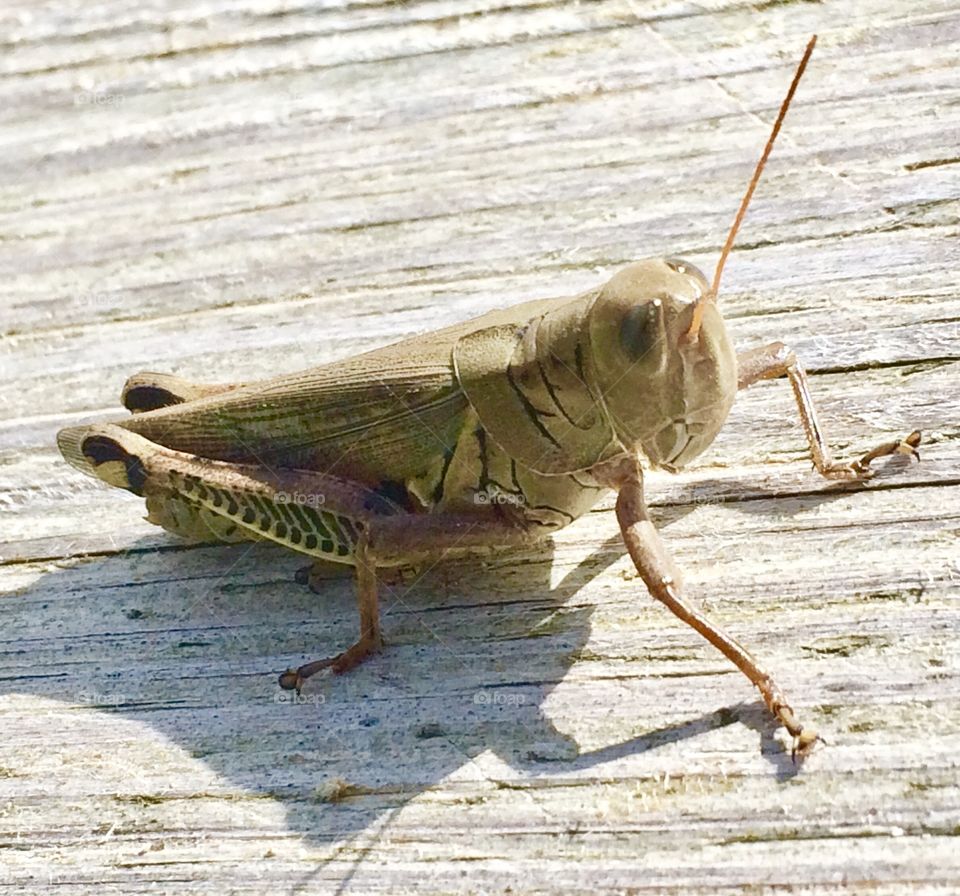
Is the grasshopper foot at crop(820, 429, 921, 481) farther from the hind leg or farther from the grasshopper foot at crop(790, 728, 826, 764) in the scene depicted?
the hind leg

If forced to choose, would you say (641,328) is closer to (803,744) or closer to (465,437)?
(465,437)

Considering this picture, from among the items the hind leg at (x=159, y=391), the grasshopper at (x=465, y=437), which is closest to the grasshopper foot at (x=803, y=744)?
the grasshopper at (x=465, y=437)

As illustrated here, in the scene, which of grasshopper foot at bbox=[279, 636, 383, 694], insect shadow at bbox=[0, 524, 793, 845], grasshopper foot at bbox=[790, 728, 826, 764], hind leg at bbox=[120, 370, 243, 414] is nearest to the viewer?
grasshopper foot at bbox=[790, 728, 826, 764]

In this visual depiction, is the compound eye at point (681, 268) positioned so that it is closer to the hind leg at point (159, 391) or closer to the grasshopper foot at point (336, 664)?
the grasshopper foot at point (336, 664)

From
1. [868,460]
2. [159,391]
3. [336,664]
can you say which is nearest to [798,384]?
[868,460]

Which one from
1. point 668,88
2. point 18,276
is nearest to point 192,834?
point 18,276

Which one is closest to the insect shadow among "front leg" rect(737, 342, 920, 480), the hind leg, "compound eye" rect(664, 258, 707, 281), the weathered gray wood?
the weathered gray wood

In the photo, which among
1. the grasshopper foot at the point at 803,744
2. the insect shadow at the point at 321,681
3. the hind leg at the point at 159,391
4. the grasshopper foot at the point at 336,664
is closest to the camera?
the grasshopper foot at the point at 803,744

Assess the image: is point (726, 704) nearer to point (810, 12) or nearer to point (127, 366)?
point (127, 366)
